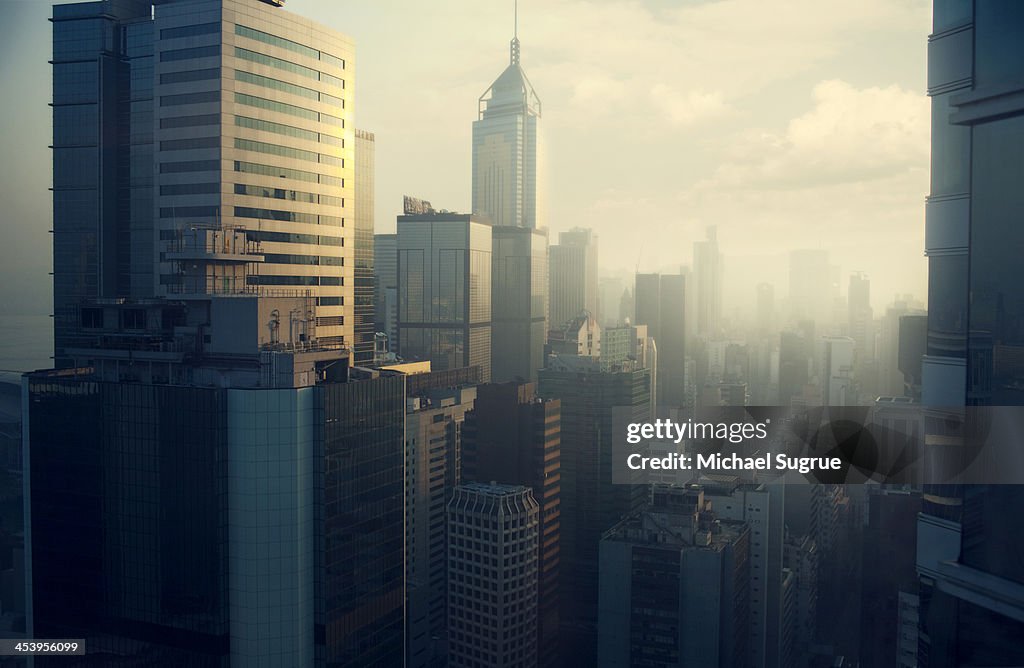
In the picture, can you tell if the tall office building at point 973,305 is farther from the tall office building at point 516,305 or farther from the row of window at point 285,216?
the tall office building at point 516,305

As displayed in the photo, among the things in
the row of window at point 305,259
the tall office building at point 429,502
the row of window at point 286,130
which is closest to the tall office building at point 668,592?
the tall office building at point 429,502

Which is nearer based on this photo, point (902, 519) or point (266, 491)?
point (266, 491)

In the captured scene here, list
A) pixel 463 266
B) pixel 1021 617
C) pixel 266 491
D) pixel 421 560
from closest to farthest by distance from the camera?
1. pixel 1021 617
2. pixel 266 491
3. pixel 421 560
4. pixel 463 266

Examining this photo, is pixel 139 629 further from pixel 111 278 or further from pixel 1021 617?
pixel 111 278

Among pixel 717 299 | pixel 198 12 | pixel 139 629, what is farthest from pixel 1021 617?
pixel 717 299

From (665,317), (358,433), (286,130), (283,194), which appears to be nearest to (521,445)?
(283,194)

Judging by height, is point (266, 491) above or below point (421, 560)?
above

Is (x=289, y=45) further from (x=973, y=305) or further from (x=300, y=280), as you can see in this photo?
(x=973, y=305)
